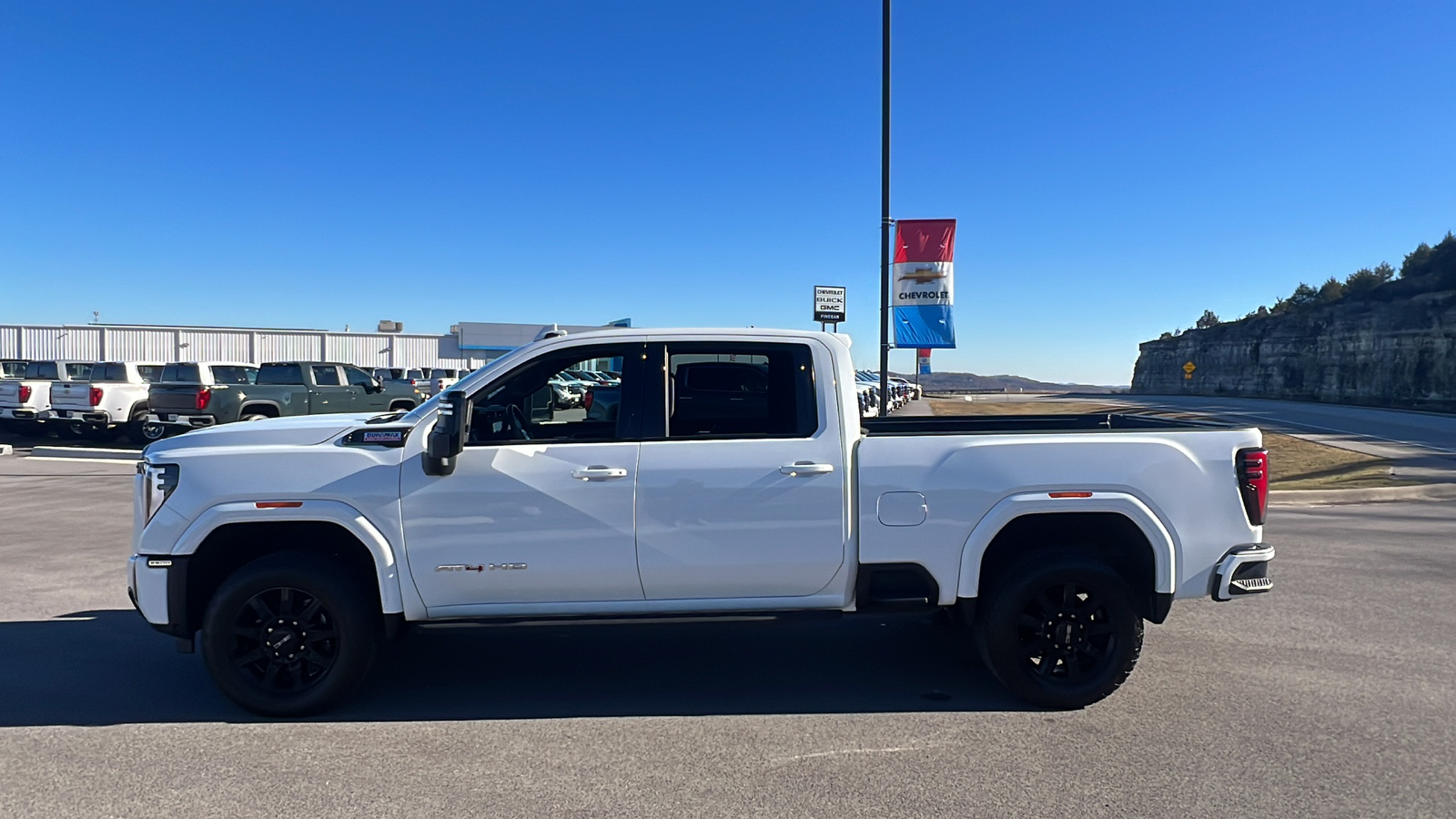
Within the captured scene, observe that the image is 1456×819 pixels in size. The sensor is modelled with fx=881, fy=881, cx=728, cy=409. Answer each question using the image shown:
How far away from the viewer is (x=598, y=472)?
14.4ft

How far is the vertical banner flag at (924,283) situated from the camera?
13.6 meters

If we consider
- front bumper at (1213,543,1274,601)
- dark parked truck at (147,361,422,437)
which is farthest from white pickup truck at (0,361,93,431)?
front bumper at (1213,543,1274,601)

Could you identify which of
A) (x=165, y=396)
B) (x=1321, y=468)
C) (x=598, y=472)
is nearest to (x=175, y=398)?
(x=165, y=396)

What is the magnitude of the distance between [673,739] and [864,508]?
4.79 feet

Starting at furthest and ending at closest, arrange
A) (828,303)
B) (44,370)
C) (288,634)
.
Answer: (44,370) < (828,303) < (288,634)

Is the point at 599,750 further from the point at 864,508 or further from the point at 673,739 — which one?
the point at 864,508

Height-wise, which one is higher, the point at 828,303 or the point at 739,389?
the point at 828,303

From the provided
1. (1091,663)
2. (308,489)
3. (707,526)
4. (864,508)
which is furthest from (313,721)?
(1091,663)

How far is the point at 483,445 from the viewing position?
4445 millimetres

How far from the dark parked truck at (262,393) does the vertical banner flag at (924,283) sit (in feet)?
29.1

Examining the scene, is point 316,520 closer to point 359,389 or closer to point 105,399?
point 359,389

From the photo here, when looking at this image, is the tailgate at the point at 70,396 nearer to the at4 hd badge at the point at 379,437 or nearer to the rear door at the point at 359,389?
the rear door at the point at 359,389

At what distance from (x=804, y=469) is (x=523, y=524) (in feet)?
4.68

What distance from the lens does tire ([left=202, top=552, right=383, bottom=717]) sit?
14.3ft
